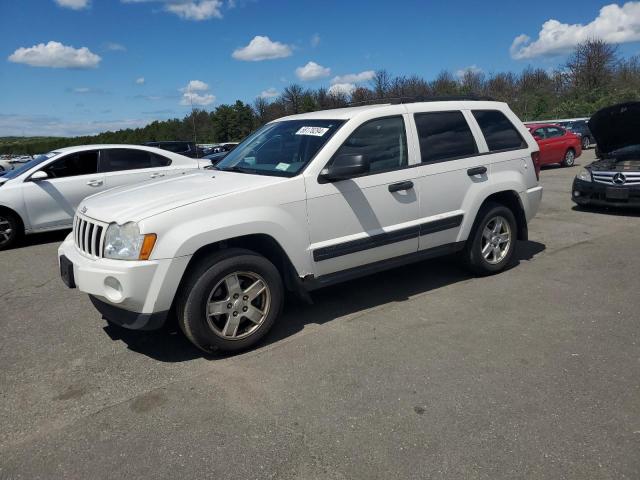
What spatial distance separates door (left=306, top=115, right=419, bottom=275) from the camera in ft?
13.8

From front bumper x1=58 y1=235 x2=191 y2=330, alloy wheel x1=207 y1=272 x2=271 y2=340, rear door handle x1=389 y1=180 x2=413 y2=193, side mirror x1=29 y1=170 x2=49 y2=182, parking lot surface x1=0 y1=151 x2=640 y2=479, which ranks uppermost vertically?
side mirror x1=29 y1=170 x2=49 y2=182

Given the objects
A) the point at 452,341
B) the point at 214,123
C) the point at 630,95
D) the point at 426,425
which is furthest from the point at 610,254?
→ the point at 630,95

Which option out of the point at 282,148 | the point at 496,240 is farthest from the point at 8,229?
the point at 496,240

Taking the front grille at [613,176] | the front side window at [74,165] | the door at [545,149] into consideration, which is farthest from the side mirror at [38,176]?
the door at [545,149]

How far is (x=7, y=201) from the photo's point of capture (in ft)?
26.6

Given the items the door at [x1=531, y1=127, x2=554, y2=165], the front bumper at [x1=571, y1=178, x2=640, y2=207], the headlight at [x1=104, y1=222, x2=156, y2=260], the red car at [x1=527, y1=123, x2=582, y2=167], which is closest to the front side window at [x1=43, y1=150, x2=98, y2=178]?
the headlight at [x1=104, y1=222, x2=156, y2=260]

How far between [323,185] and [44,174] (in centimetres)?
614

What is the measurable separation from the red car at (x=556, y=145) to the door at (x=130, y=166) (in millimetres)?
→ 12415

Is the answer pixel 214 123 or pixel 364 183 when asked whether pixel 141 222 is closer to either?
pixel 364 183

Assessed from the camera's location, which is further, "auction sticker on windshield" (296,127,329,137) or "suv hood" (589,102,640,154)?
"suv hood" (589,102,640,154)

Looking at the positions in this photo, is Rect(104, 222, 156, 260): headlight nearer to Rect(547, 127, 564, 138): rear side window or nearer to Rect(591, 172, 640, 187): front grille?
Rect(591, 172, 640, 187): front grille

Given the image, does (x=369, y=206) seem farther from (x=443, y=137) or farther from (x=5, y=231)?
(x=5, y=231)

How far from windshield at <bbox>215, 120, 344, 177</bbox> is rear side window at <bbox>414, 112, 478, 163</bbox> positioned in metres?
0.91

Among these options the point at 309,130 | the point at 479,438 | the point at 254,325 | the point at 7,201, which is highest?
the point at 309,130
